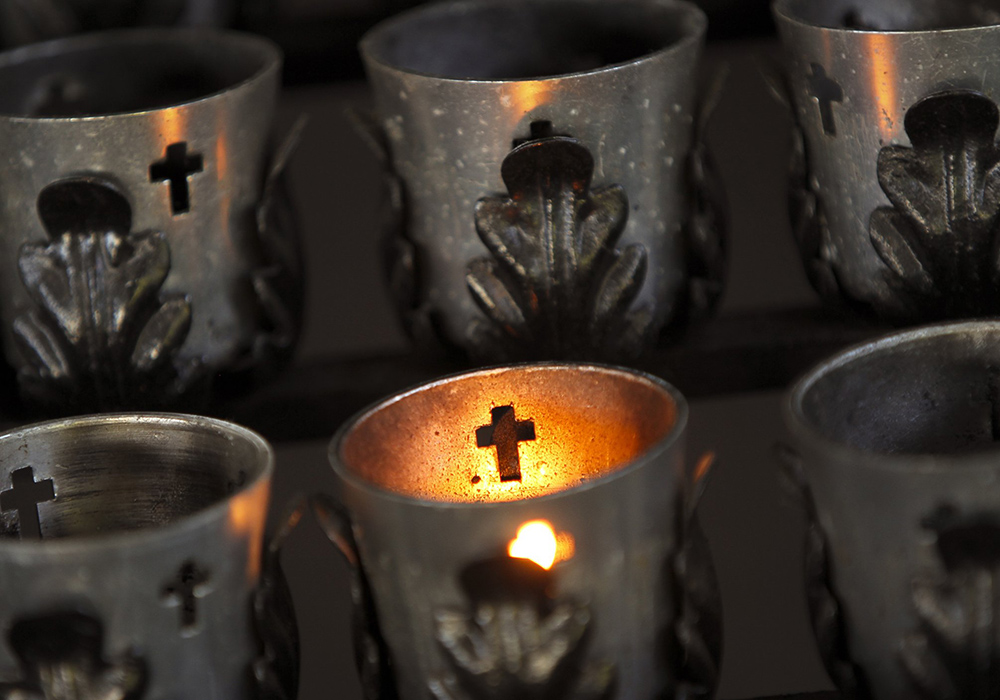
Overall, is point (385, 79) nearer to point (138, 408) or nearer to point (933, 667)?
point (138, 408)

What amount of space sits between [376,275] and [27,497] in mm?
360

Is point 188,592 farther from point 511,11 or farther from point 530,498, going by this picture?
point 511,11

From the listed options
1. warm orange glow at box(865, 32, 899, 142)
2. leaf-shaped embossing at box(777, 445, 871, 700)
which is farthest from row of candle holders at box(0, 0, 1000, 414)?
leaf-shaped embossing at box(777, 445, 871, 700)

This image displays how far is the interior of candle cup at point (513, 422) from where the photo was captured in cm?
44

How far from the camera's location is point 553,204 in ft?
1.56

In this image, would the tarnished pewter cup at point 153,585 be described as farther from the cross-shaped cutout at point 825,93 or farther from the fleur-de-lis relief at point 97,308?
the cross-shaped cutout at point 825,93

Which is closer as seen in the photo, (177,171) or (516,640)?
(516,640)

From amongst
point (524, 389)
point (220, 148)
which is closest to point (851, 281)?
point (524, 389)

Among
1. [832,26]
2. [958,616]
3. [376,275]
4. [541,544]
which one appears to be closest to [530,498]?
[541,544]

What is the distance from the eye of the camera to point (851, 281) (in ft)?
1.65

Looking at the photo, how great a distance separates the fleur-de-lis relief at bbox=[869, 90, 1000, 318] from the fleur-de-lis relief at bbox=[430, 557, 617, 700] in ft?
0.63

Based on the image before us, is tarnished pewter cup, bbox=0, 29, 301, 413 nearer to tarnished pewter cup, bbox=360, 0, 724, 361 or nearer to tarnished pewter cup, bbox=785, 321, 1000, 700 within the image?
tarnished pewter cup, bbox=360, 0, 724, 361

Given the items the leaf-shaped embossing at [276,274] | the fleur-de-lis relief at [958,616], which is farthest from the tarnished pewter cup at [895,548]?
the leaf-shaped embossing at [276,274]

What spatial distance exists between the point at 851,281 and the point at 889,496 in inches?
6.3
